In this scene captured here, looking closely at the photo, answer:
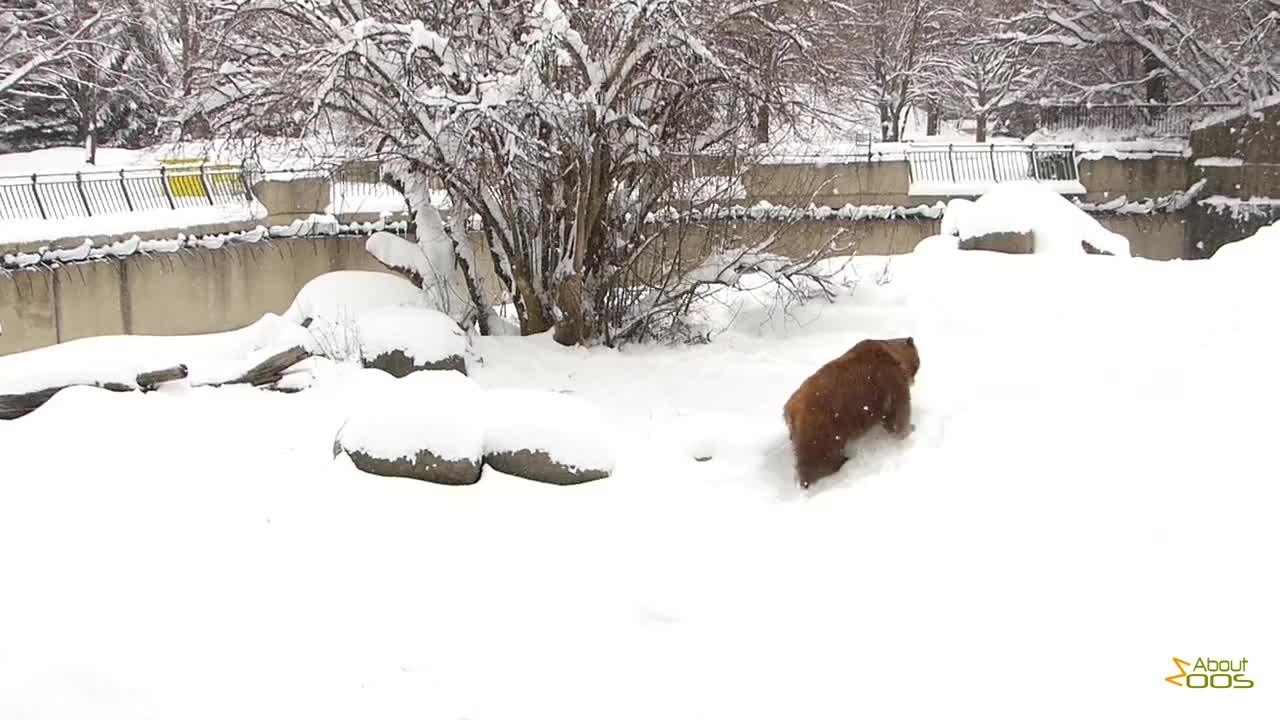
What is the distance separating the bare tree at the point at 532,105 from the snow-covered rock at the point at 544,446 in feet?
13.1

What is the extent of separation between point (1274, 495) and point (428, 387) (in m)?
4.23

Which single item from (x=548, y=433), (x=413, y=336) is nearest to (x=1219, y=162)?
(x=413, y=336)

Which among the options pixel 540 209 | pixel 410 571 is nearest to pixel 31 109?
pixel 540 209

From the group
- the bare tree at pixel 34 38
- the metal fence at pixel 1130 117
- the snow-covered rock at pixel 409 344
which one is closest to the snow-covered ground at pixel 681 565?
the snow-covered rock at pixel 409 344

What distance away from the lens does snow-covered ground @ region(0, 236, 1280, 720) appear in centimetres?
395

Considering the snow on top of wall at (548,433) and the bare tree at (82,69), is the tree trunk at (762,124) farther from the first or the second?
the bare tree at (82,69)

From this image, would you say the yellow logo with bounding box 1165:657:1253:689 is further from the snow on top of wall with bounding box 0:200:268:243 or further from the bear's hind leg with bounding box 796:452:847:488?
the snow on top of wall with bounding box 0:200:268:243

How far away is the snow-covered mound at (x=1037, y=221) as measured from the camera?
12344 mm

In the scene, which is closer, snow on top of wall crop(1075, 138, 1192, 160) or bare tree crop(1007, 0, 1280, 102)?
bare tree crop(1007, 0, 1280, 102)

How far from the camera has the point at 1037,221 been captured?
12.4 meters

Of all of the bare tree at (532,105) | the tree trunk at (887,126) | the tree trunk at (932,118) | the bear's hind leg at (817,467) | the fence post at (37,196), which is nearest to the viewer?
the bear's hind leg at (817,467)

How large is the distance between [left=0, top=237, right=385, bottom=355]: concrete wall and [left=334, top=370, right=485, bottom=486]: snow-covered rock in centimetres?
1483

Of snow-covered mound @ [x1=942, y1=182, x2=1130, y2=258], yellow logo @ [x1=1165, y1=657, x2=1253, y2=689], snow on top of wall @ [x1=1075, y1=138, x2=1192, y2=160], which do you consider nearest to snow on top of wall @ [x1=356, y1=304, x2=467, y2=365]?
snow-covered mound @ [x1=942, y1=182, x2=1130, y2=258]

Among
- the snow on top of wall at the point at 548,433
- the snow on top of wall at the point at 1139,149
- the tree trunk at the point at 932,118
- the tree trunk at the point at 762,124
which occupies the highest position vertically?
the tree trunk at the point at 932,118
